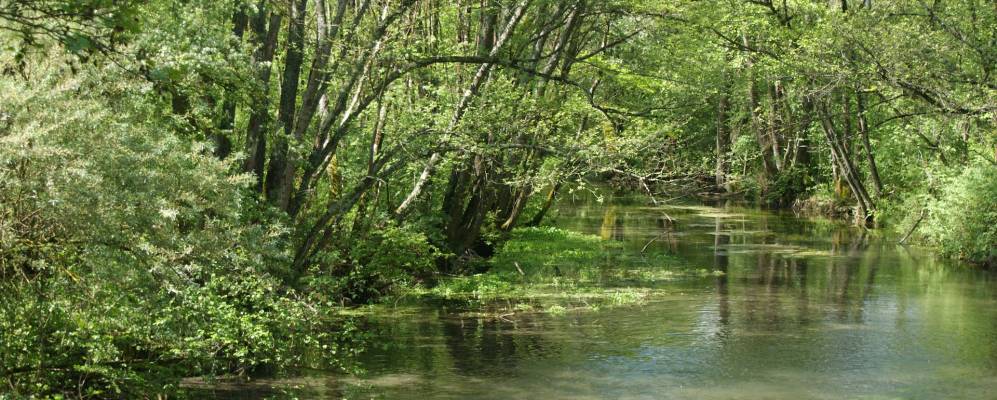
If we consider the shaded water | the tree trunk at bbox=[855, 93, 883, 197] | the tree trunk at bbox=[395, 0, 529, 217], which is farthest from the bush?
the tree trunk at bbox=[855, 93, 883, 197]

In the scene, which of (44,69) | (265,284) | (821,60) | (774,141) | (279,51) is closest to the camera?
(44,69)

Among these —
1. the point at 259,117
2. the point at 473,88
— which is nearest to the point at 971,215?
the point at 473,88

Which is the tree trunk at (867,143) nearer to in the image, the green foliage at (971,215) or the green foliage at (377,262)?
the green foliage at (971,215)

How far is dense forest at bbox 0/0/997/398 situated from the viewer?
706cm

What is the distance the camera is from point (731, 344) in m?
13.1

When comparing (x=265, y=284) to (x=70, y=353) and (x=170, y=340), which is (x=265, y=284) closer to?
(x=170, y=340)

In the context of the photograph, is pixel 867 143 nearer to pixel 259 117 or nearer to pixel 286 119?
pixel 286 119

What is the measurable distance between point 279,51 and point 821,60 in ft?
44.1

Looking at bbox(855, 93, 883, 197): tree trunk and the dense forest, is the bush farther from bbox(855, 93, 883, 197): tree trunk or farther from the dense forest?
bbox(855, 93, 883, 197): tree trunk

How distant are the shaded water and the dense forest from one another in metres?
1.01

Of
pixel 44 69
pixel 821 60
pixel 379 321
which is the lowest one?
pixel 379 321

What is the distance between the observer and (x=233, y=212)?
874 centimetres

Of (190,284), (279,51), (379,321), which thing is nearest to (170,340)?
(190,284)

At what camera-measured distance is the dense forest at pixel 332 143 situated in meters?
7.06
